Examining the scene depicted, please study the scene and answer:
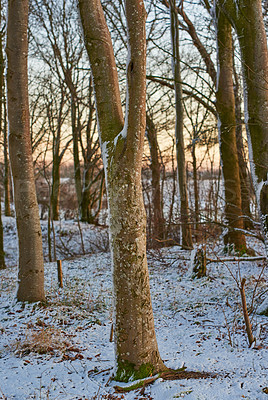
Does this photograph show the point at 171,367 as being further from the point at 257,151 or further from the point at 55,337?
the point at 257,151

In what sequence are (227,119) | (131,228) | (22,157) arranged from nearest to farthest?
1. (131,228)
2. (22,157)
3. (227,119)

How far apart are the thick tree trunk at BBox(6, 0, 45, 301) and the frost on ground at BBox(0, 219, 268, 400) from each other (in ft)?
1.61

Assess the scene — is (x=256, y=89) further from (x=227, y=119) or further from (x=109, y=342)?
(x=109, y=342)

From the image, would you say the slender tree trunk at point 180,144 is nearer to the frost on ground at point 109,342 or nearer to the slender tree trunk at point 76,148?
the frost on ground at point 109,342

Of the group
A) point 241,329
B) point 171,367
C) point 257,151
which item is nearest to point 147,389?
point 171,367

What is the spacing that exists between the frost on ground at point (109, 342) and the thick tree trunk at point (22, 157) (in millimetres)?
490

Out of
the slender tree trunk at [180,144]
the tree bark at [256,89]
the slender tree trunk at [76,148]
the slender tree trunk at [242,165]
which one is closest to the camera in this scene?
the tree bark at [256,89]

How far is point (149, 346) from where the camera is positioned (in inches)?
117

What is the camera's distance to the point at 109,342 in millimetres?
4324

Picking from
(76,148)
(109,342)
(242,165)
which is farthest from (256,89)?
(76,148)

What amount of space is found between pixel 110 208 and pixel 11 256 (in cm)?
1254

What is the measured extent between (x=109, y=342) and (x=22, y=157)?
11.1 ft

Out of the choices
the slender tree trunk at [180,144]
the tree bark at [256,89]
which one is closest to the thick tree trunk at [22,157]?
the tree bark at [256,89]

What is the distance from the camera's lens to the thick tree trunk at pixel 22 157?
17.7 feet
